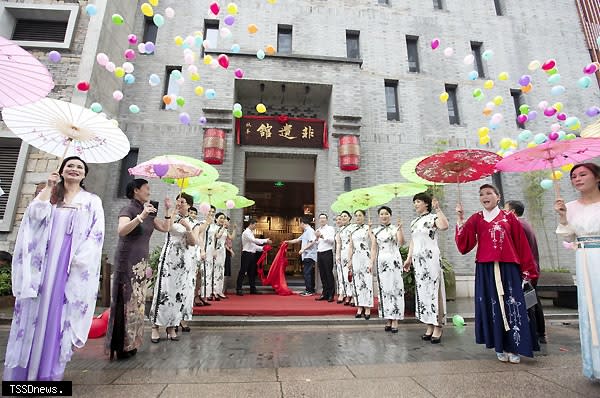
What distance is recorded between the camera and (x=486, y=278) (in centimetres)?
349

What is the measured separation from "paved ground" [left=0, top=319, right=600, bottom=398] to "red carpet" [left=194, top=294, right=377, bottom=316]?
1.05m

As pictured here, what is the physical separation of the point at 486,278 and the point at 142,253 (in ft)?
13.3

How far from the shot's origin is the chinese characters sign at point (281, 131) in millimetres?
9016

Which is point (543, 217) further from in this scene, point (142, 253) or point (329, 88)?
point (142, 253)

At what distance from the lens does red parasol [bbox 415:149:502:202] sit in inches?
140

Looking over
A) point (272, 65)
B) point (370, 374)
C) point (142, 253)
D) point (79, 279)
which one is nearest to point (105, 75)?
point (272, 65)

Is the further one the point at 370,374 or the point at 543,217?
the point at 543,217

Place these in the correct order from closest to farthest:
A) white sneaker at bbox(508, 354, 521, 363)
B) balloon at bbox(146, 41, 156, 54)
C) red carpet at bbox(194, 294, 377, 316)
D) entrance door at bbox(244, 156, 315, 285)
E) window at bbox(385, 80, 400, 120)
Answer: white sneaker at bbox(508, 354, 521, 363) < red carpet at bbox(194, 294, 377, 316) < balloon at bbox(146, 41, 156, 54) < window at bbox(385, 80, 400, 120) < entrance door at bbox(244, 156, 315, 285)

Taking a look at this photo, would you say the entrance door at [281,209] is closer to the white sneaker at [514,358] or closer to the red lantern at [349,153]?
the red lantern at [349,153]

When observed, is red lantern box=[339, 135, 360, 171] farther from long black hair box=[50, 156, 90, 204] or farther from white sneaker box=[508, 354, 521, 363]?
long black hair box=[50, 156, 90, 204]

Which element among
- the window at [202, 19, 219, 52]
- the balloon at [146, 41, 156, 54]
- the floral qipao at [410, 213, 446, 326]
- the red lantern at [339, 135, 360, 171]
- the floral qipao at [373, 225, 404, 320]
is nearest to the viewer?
the floral qipao at [410, 213, 446, 326]

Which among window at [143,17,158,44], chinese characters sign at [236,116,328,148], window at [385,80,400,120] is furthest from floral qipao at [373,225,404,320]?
window at [143,17,158,44]

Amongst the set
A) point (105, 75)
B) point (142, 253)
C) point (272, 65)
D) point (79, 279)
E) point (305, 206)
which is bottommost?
point (79, 279)

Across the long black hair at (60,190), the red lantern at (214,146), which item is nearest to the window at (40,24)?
the red lantern at (214,146)
